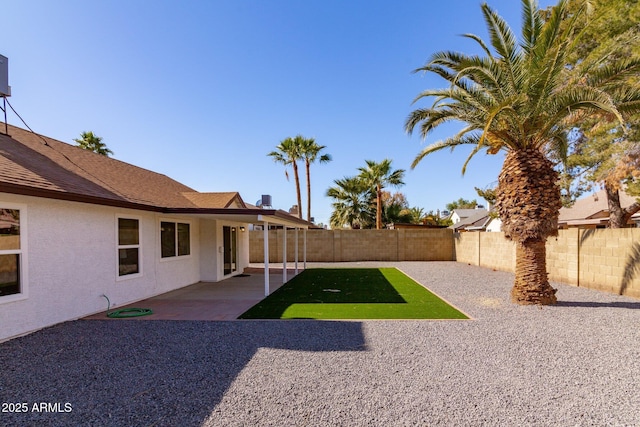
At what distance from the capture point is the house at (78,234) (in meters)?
5.76

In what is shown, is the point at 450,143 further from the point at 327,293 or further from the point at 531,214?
the point at 327,293

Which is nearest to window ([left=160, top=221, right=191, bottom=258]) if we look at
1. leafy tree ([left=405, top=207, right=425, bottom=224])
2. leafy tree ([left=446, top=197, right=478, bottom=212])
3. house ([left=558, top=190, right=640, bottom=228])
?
house ([left=558, top=190, right=640, bottom=228])

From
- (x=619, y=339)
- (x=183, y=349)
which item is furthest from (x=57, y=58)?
(x=619, y=339)

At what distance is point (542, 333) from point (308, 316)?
4.32 metres

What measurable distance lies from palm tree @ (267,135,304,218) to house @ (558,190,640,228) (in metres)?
17.9

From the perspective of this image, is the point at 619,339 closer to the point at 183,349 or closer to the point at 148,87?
the point at 183,349

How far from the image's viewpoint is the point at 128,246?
8492 mm

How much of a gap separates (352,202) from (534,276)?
61.8 feet

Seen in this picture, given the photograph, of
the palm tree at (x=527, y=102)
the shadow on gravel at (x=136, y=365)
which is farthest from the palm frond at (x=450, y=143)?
the shadow on gravel at (x=136, y=365)

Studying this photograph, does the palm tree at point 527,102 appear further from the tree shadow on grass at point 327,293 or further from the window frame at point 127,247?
the window frame at point 127,247

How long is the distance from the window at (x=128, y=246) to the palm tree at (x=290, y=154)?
730 inches

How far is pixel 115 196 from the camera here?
7.83m

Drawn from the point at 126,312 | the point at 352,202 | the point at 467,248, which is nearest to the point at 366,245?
the point at 467,248

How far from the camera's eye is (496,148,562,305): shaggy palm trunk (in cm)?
774
